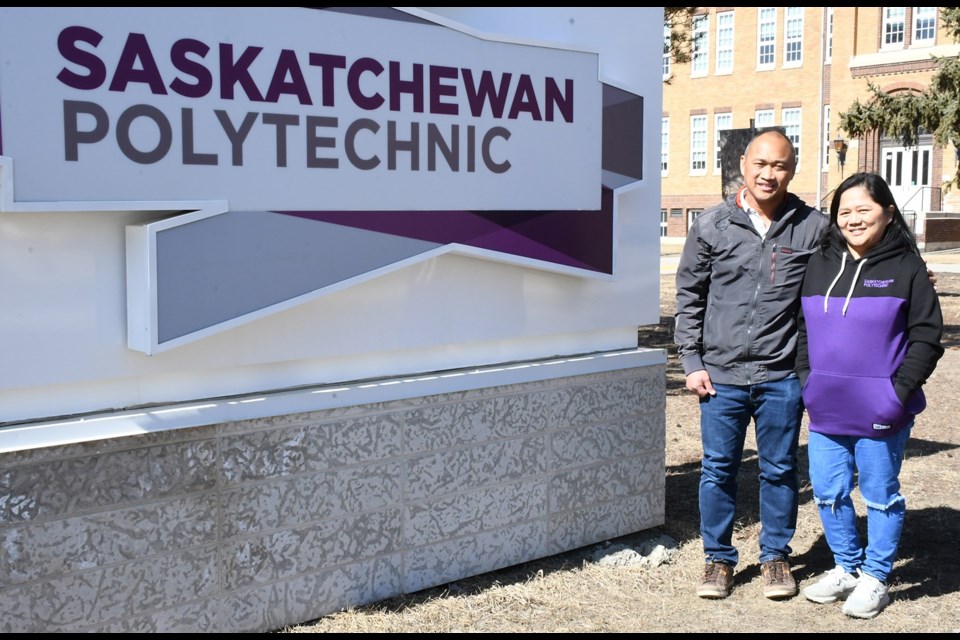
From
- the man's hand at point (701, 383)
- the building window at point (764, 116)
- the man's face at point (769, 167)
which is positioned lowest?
the man's hand at point (701, 383)

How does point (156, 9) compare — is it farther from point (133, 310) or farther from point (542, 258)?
point (542, 258)

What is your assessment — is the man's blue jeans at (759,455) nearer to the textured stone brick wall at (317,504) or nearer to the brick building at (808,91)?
the textured stone brick wall at (317,504)

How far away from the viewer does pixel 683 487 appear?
6047mm

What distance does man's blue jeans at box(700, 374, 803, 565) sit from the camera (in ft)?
14.0

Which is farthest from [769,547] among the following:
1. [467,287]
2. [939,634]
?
[467,287]

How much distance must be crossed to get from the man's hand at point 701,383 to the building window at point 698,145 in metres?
39.1

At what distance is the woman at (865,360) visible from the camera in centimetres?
397

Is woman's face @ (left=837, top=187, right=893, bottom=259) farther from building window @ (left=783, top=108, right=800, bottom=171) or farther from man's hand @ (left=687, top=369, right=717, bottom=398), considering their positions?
building window @ (left=783, top=108, right=800, bottom=171)

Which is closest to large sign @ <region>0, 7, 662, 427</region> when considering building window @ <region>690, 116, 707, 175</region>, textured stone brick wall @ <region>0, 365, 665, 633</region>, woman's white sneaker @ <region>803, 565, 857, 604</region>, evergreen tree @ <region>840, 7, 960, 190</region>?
textured stone brick wall @ <region>0, 365, 665, 633</region>

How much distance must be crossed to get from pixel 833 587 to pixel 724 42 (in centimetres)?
3952

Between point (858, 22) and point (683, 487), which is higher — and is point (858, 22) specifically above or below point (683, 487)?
above

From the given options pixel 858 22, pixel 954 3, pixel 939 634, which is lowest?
pixel 939 634

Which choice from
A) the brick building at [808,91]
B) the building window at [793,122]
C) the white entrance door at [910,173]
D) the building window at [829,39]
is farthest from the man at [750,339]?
the building window at [793,122]

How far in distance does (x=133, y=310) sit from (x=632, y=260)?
8.09 ft
